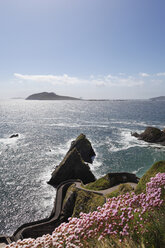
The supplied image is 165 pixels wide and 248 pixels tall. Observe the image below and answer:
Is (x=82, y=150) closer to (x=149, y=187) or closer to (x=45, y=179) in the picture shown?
(x=45, y=179)

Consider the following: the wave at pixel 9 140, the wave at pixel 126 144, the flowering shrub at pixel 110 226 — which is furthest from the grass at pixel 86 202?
the wave at pixel 9 140

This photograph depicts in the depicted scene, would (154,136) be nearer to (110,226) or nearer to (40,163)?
(40,163)

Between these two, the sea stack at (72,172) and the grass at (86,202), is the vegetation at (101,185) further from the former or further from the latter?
the sea stack at (72,172)

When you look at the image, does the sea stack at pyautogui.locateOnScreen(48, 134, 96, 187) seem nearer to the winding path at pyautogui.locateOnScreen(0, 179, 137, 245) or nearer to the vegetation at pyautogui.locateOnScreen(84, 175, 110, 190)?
the vegetation at pyautogui.locateOnScreen(84, 175, 110, 190)

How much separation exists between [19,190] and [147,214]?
30.7 metres

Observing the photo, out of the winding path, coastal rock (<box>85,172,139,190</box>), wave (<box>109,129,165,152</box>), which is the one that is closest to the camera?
the winding path

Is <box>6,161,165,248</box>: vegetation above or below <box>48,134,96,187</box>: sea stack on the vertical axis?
above

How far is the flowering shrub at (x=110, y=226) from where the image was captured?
5.62 meters

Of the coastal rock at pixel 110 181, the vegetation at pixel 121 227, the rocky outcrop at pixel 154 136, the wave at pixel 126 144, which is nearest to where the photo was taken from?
the vegetation at pixel 121 227

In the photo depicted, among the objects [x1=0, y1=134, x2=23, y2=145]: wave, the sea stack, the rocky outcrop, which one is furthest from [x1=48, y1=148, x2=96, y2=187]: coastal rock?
the rocky outcrop

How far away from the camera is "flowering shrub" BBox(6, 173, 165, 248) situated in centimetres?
562

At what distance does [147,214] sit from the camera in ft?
19.3

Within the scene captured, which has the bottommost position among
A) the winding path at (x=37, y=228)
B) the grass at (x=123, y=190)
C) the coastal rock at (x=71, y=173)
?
the winding path at (x=37, y=228)

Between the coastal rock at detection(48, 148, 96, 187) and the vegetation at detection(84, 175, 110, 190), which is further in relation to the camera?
the coastal rock at detection(48, 148, 96, 187)
